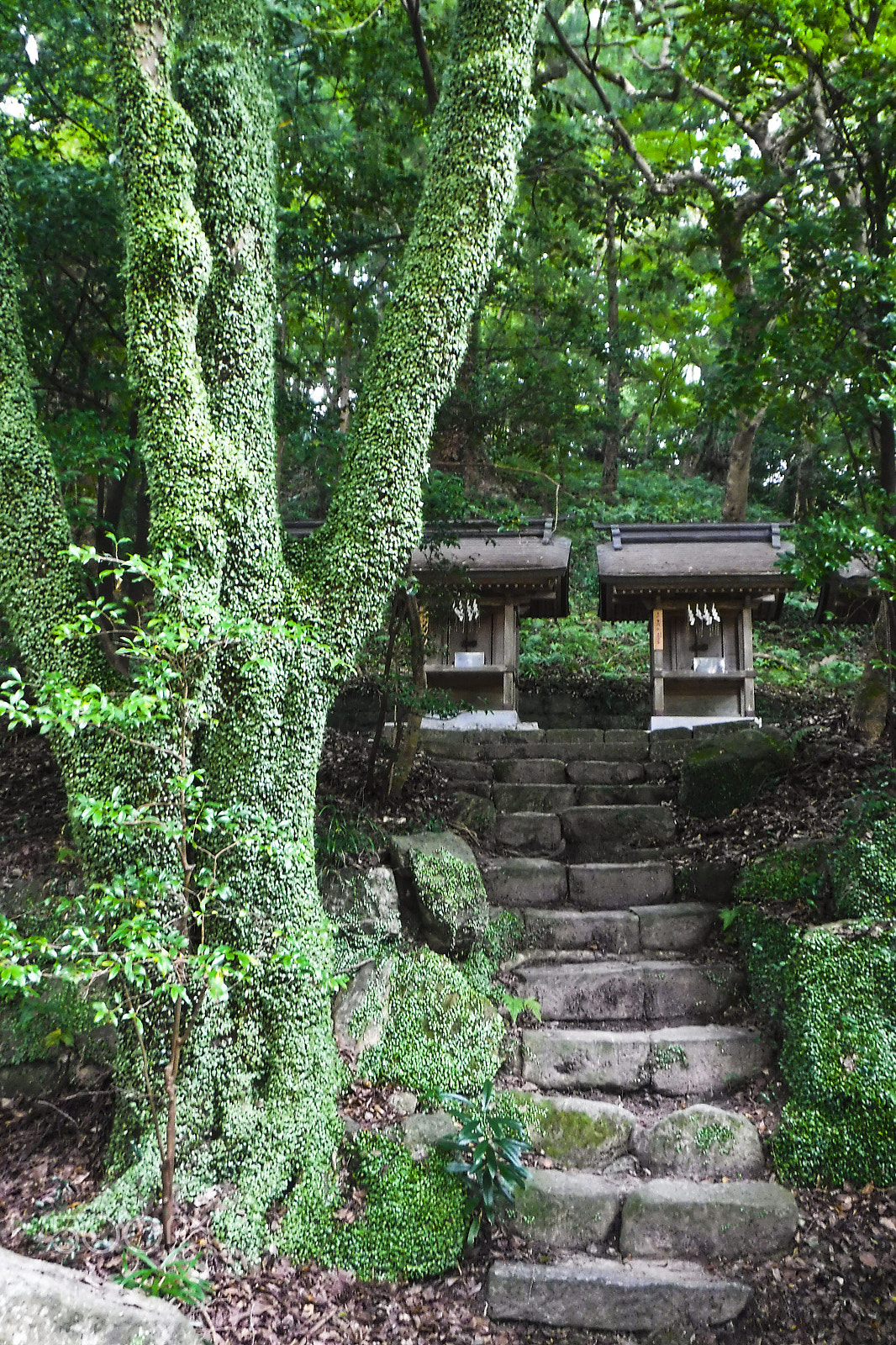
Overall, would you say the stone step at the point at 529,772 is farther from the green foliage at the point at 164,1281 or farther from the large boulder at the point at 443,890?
the green foliage at the point at 164,1281

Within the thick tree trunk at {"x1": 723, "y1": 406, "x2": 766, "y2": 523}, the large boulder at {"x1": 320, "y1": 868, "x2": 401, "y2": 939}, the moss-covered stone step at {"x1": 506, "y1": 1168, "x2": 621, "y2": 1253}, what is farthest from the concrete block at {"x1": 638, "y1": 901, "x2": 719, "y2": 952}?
the thick tree trunk at {"x1": 723, "y1": 406, "x2": 766, "y2": 523}

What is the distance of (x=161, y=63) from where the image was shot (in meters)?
4.52

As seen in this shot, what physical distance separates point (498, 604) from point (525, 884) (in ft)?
17.5

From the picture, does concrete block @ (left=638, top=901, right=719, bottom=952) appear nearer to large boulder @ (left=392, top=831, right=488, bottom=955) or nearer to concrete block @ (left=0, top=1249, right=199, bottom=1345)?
large boulder @ (left=392, top=831, right=488, bottom=955)

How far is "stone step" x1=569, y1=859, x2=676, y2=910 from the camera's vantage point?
20.4 ft

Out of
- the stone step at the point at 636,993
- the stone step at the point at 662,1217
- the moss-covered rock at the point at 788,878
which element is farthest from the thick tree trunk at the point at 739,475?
the stone step at the point at 662,1217

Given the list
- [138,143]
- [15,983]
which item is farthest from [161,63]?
[15,983]

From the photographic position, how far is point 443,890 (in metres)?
5.58

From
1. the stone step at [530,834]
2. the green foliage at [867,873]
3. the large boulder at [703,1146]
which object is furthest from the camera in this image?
the stone step at [530,834]

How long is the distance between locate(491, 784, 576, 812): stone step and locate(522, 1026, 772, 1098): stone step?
109 inches

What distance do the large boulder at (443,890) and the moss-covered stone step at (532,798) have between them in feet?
5.31

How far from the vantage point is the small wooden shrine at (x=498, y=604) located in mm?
10211

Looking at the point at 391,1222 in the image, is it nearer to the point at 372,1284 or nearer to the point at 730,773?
the point at 372,1284

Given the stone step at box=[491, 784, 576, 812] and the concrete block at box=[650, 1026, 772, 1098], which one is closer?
the concrete block at box=[650, 1026, 772, 1098]
